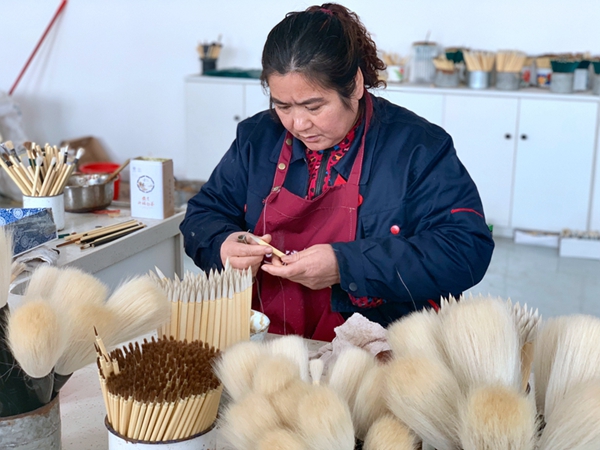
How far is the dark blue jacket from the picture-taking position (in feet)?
6.05

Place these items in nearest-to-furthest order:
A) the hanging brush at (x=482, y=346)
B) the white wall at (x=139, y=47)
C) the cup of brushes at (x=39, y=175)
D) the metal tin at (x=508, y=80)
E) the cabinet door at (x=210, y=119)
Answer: the hanging brush at (x=482, y=346) < the cup of brushes at (x=39, y=175) < the metal tin at (x=508, y=80) < the white wall at (x=139, y=47) < the cabinet door at (x=210, y=119)

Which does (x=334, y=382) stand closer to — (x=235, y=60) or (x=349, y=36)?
(x=349, y=36)

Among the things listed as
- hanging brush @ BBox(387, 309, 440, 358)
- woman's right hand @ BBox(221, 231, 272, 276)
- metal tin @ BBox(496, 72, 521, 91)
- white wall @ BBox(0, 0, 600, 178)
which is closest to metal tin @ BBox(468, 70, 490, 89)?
metal tin @ BBox(496, 72, 521, 91)

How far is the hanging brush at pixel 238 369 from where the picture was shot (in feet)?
3.01

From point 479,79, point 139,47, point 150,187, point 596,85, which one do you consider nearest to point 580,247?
point 596,85

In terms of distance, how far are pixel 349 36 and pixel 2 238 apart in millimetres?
1159

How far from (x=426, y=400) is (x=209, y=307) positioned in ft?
2.04

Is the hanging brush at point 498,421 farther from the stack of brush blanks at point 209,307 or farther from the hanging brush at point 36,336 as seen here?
the stack of brush blanks at point 209,307

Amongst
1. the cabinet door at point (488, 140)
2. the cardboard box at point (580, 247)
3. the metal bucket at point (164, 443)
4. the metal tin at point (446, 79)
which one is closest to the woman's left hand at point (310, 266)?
the metal bucket at point (164, 443)

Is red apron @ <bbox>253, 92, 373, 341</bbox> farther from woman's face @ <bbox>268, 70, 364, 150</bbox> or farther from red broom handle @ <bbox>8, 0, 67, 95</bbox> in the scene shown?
red broom handle @ <bbox>8, 0, 67, 95</bbox>

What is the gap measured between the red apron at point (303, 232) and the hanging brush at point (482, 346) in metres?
1.07

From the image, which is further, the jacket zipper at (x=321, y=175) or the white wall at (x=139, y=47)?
the white wall at (x=139, y=47)

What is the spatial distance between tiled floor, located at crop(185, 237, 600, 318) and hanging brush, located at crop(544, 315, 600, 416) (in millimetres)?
3089

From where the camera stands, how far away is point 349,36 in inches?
72.1
